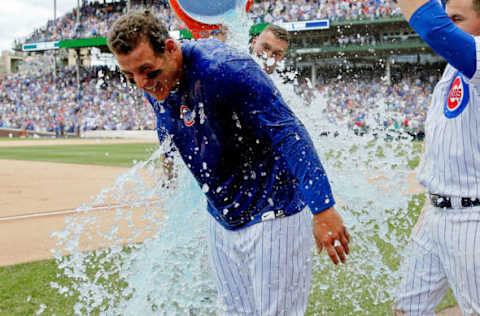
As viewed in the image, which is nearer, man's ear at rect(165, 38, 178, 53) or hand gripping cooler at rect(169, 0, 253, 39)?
man's ear at rect(165, 38, 178, 53)

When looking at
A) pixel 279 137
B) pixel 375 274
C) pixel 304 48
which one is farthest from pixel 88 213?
pixel 304 48

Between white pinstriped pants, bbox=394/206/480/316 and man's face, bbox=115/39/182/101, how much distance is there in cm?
144

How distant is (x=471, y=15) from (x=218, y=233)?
1.53 m

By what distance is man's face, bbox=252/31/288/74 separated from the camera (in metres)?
4.49

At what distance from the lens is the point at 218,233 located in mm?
2408

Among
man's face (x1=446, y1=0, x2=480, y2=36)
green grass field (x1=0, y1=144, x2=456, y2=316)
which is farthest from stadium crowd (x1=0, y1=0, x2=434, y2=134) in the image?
man's face (x1=446, y1=0, x2=480, y2=36)

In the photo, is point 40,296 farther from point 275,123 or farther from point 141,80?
point 275,123

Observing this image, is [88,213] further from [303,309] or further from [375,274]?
[303,309]

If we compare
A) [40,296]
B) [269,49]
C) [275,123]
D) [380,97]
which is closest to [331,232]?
[275,123]

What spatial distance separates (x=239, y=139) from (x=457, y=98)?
3.39 feet

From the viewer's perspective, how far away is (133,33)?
203 centimetres

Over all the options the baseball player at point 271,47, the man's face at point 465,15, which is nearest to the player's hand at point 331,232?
the man's face at point 465,15

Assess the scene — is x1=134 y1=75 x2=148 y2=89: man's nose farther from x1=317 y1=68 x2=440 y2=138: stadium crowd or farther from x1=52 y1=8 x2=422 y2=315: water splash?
x1=317 y1=68 x2=440 y2=138: stadium crowd

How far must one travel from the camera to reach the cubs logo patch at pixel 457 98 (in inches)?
88.1
